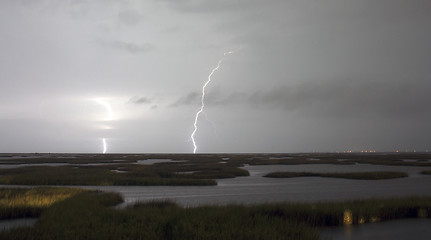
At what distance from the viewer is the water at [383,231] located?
1394 cm

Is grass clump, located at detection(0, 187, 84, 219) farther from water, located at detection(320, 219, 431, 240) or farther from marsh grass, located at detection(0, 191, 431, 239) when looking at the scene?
water, located at detection(320, 219, 431, 240)

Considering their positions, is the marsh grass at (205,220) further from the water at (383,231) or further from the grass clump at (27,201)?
the grass clump at (27,201)

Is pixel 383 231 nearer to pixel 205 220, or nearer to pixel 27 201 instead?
pixel 205 220

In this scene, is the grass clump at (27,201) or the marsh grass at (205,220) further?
the grass clump at (27,201)

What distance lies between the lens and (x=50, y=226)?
12.6 m

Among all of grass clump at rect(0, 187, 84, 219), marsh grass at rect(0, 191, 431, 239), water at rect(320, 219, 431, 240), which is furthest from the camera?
grass clump at rect(0, 187, 84, 219)

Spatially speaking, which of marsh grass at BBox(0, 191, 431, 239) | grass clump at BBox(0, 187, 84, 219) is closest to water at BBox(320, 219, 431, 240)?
marsh grass at BBox(0, 191, 431, 239)

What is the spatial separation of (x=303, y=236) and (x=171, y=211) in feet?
21.4

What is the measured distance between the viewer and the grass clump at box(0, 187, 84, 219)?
54.4ft

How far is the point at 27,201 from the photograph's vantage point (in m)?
18.5

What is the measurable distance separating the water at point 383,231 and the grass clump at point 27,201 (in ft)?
50.3

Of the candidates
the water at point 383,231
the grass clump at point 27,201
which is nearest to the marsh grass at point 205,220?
the water at point 383,231

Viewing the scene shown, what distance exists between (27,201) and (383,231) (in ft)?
65.4

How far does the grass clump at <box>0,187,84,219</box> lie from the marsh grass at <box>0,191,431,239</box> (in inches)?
49.8
